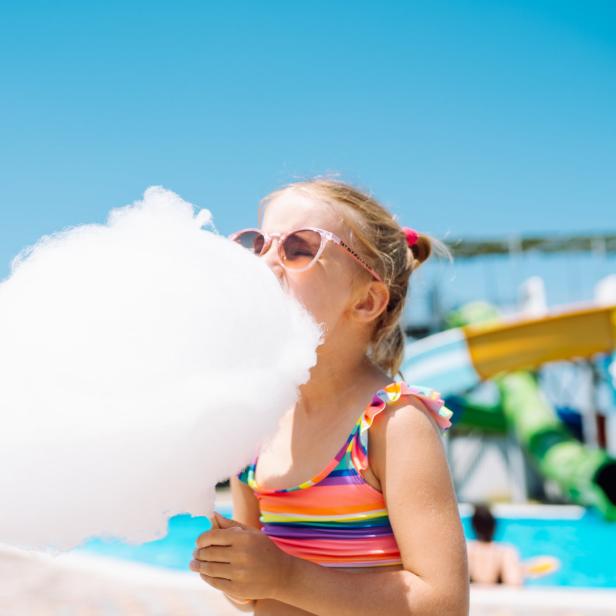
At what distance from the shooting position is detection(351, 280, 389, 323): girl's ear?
1468mm

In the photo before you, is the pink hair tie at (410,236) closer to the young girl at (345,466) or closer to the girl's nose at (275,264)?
the young girl at (345,466)

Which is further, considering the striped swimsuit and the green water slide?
the green water slide

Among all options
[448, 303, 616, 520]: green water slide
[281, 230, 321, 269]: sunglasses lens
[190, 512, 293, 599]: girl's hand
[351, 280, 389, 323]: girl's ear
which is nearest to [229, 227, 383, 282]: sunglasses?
[281, 230, 321, 269]: sunglasses lens

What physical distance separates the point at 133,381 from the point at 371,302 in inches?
23.2

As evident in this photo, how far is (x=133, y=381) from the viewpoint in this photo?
3.44ft

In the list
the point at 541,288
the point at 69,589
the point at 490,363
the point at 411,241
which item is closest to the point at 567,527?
the point at 490,363

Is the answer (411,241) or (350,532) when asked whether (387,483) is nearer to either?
(350,532)

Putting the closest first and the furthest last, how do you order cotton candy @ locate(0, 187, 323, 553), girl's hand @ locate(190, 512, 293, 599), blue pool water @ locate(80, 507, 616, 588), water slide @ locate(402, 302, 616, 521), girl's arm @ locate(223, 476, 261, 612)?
cotton candy @ locate(0, 187, 323, 553), girl's hand @ locate(190, 512, 293, 599), girl's arm @ locate(223, 476, 261, 612), blue pool water @ locate(80, 507, 616, 588), water slide @ locate(402, 302, 616, 521)

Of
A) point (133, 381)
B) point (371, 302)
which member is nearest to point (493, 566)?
point (371, 302)

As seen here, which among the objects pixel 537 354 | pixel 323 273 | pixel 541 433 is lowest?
pixel 323 273

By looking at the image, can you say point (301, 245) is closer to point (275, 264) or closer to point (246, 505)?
point (275, 264)

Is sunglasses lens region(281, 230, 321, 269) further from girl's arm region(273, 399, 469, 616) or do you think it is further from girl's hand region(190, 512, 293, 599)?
girl's hand region(190, 512, 293, 599)

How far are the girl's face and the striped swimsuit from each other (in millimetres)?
188

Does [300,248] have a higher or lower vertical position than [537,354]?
lower
